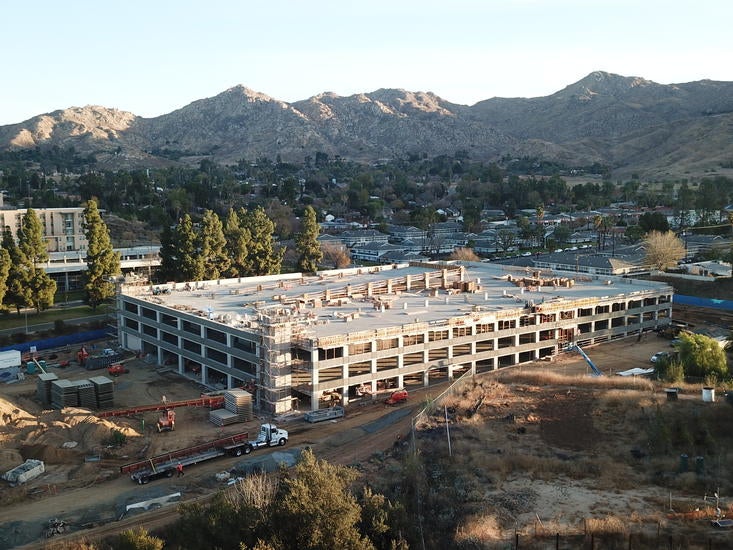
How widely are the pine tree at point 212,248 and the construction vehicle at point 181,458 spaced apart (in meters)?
33.9

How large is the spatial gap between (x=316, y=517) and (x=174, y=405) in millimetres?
20925

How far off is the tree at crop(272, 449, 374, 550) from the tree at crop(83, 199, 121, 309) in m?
46.9

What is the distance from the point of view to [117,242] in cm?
10562

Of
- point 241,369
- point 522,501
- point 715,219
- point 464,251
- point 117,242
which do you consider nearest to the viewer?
point 522,501

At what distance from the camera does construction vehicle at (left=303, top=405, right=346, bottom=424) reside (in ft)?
130

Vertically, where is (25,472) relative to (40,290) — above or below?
below

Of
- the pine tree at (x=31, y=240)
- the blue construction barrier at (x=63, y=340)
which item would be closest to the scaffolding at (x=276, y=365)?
the blue construction barrier at (x=63, y=340)

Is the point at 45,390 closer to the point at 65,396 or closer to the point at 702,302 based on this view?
the point at 65,396

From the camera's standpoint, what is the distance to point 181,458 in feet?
111

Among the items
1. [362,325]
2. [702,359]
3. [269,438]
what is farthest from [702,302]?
[269,438]

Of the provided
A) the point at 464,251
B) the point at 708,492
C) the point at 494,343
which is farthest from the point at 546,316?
the point at 464,251

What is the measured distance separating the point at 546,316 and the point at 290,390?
67.3 feet

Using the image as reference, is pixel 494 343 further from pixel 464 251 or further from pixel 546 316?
pixel 464 251

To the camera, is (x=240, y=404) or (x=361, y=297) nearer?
(x=240, y=404)
